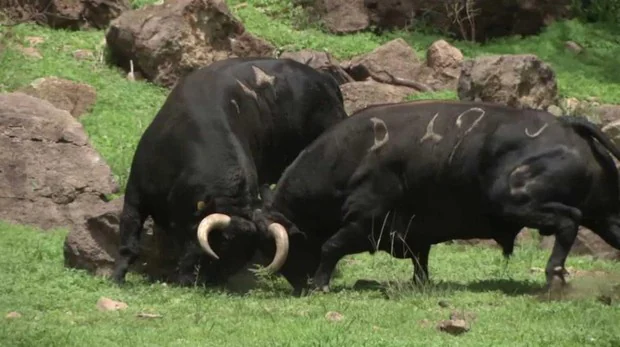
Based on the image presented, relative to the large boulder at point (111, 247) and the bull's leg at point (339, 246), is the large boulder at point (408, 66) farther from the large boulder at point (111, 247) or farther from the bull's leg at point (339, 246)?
the bull's leg at point (339, 246)

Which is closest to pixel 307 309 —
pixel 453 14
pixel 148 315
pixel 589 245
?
pixel 148 315

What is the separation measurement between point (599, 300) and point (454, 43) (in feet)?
36.7

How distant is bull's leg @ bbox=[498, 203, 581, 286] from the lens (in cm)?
1005

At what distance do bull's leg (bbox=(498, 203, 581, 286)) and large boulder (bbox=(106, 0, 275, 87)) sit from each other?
26.6 feet

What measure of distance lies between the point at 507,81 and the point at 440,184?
577 cm

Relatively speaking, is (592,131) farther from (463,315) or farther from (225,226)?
(225,226)

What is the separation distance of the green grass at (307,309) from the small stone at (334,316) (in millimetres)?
68

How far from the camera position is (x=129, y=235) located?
11266 millimetres

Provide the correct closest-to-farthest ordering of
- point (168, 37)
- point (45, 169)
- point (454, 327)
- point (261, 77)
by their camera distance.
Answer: point (454, 327) → point (261, 77) → point (45, 169) → point (168, 37)

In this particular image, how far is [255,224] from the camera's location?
10.9m

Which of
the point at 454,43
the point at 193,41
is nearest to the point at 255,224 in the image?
the point at 193,41

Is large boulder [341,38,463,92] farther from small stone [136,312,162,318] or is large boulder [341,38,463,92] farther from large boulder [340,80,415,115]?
small stone [136,312,162,318]

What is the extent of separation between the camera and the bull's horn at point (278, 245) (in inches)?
412

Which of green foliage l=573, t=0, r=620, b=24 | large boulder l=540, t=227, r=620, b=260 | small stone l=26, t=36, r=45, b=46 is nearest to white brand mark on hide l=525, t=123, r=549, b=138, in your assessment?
large boulder l=540, t=227, r=620, b=260
